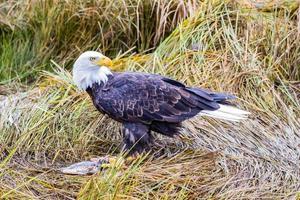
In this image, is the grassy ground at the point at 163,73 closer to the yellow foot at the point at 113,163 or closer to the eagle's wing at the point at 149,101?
the yellow foot at the point at 113,163

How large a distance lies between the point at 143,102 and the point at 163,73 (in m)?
0.77

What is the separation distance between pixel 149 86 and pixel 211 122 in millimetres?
562

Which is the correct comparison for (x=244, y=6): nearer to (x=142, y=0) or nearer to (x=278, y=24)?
(x=278, y=24)

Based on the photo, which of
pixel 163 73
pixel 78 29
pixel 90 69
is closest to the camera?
pixel 90 69

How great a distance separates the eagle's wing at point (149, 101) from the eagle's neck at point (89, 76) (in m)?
0.06

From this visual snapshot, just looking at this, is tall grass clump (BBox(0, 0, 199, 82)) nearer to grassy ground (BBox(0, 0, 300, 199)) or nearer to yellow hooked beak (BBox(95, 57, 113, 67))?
grassy ground (BBox(0, 0, 300, 199))

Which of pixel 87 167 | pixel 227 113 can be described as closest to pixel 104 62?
pixel 87 167

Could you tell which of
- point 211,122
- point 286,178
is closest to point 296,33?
point 211,122

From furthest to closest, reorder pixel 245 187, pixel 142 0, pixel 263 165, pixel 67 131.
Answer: pixel 142 0 < pixel 67 131 < pixel 263 165 < pixel 245 187

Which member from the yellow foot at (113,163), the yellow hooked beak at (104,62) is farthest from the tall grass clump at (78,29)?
the yellow foot at (113,163)

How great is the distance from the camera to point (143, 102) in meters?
4.10

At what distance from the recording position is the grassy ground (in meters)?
3.90

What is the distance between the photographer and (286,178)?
4043 mm

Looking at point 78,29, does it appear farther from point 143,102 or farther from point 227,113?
point 227,113
